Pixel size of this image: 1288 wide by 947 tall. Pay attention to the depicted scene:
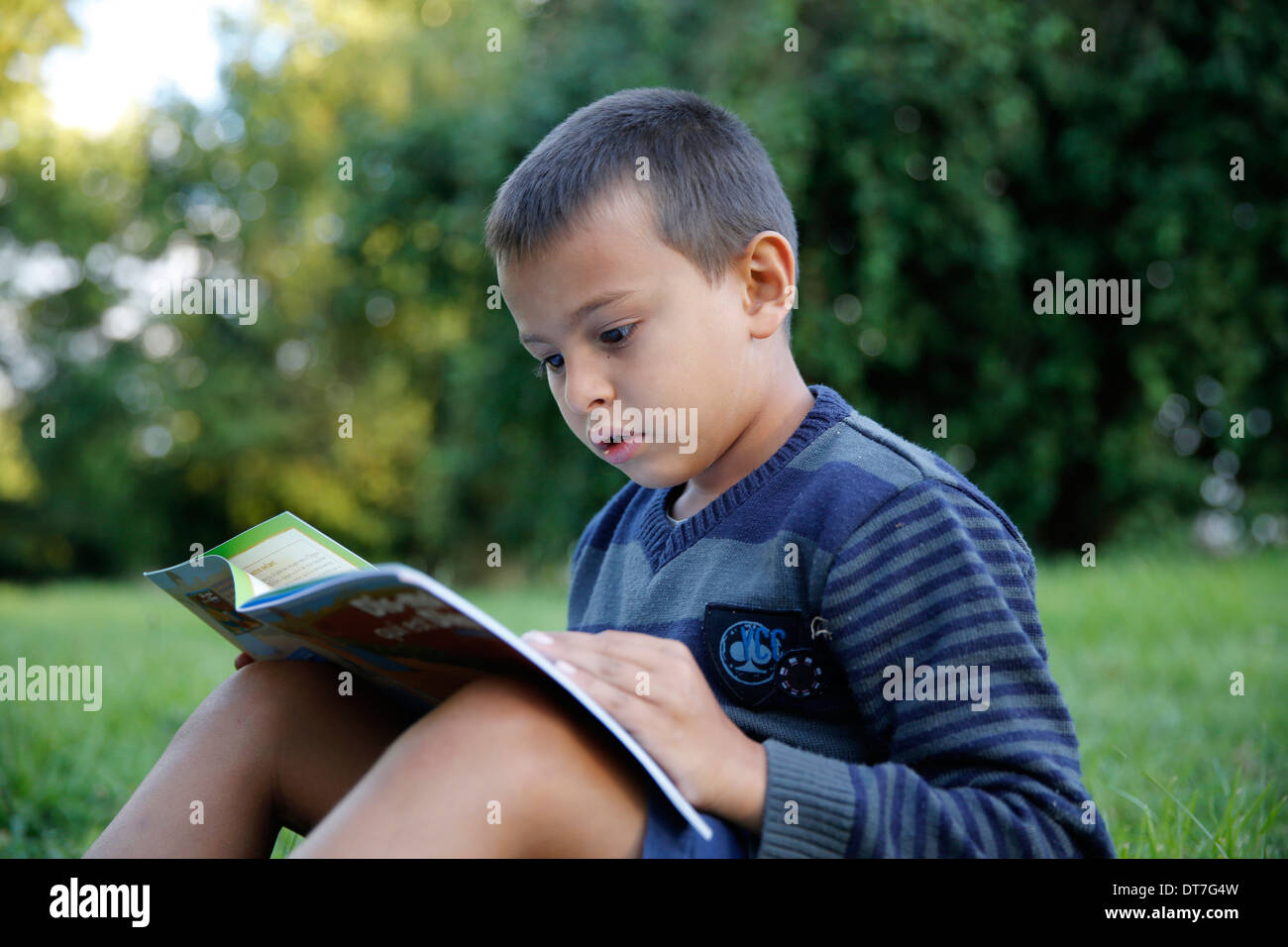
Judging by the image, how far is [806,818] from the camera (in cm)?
113

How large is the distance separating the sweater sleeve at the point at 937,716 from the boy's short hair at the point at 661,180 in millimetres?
501

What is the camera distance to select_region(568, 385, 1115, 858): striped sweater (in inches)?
44.8

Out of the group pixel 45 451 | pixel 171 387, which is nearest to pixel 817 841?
pixel 171 387

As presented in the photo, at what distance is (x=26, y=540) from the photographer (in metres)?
18.2

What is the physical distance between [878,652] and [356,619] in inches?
22.2

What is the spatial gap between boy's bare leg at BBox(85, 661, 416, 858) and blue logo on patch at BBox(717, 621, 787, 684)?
1.52ft

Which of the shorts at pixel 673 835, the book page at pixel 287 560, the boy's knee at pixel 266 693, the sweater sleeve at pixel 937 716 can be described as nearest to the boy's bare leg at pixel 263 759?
the boy's knee at pixel 266 693

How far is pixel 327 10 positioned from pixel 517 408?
1029cm

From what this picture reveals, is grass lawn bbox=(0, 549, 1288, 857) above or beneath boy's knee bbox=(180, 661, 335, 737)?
beneath

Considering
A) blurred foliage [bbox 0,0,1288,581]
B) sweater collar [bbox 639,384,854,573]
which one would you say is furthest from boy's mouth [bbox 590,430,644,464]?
blurred foliage [bbox 0,0,1288,581]

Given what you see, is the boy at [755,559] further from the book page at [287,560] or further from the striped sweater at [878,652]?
the book page at [287,560]

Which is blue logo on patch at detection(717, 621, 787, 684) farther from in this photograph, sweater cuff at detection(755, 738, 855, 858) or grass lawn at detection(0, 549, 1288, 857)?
grass lawn at detection(0, 549, 1288, 857)

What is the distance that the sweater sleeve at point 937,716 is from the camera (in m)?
1.13
